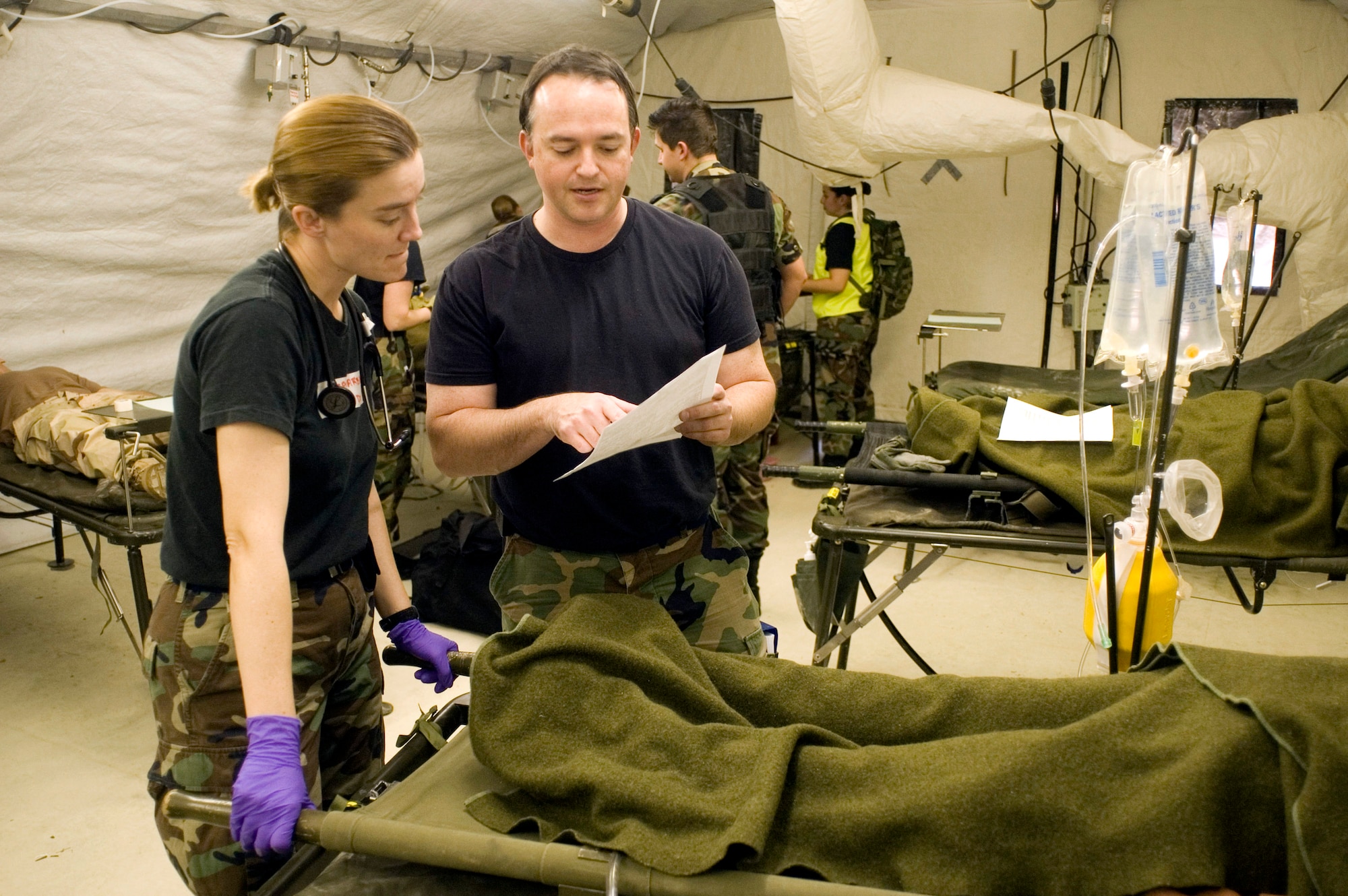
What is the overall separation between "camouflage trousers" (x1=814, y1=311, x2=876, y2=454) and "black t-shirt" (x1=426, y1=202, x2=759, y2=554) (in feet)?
12.1

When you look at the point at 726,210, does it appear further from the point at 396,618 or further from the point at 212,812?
the point at 212,812

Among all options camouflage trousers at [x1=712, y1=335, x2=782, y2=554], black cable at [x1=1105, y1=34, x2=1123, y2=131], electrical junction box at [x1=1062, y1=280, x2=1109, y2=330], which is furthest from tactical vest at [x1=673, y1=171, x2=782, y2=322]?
black cable at [x1=1105, y1=34, x2=1123, y2=131]

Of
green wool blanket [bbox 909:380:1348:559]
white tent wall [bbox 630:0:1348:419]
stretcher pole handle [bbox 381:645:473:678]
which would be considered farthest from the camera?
white tent wall [bbox 630:0:1348:419]

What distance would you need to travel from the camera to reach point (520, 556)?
169 centimetres

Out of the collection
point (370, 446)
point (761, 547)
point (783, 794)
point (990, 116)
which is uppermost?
point (990, 116)

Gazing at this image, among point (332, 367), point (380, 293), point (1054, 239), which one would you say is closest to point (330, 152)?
point (332, 367)

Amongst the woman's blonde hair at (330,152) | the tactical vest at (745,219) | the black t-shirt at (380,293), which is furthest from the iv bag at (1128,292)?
the black t-shirt at (380,293)

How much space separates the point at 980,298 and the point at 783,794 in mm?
4917

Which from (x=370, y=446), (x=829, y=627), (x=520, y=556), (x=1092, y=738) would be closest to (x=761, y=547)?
(x=829, y=627)

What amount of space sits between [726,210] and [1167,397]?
2.14 metres

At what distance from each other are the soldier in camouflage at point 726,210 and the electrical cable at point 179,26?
156 centimetres

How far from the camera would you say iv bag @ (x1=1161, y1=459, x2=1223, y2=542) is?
1.65 meters

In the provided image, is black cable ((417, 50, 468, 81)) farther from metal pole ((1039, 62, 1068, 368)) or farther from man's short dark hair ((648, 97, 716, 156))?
metal pole ((1039, 62, 1068, 368))

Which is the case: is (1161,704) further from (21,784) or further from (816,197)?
(816,197)
